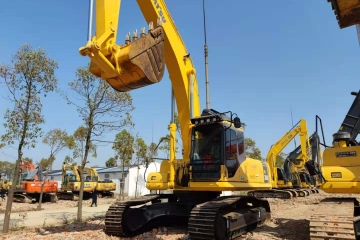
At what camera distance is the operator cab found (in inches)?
287

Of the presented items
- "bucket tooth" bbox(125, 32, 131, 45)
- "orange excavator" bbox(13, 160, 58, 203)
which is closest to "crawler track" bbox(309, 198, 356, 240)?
"bucket tooth" bbox(125, 32, 131, 45)

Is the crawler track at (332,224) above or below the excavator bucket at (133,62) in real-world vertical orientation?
below

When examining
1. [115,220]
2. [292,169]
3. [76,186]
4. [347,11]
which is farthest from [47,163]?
[347,11]

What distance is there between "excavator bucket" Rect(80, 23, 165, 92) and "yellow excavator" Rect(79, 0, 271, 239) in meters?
0.02

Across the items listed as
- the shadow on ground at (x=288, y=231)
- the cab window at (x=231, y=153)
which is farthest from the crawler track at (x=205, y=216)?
the cab window at (x=231, y=153)

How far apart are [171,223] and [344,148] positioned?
470cm

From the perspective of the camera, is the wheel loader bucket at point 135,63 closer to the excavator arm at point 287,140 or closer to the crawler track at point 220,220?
the crawler track at point 220,220

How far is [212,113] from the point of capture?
7.89 meters

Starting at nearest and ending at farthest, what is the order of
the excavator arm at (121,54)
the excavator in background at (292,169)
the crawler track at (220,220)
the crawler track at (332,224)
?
the crawler track at (332,224)
the excavator arm at (121,54)
the crawler track at (220,220)
the excavator in background at (292,169)

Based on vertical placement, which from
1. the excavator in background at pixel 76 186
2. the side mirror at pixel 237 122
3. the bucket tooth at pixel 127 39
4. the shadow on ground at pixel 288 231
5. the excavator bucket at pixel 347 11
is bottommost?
the shadow on ground at pixel 288 231

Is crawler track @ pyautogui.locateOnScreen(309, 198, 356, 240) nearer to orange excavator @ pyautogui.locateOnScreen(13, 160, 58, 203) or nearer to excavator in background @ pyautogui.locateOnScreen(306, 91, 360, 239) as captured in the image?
excavator in background @ pyautogui.locateOnScreen(306, 91, 360, 239)

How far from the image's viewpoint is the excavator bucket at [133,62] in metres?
5.22

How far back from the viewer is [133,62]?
5172 millimetres

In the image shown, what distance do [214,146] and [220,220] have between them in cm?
177
